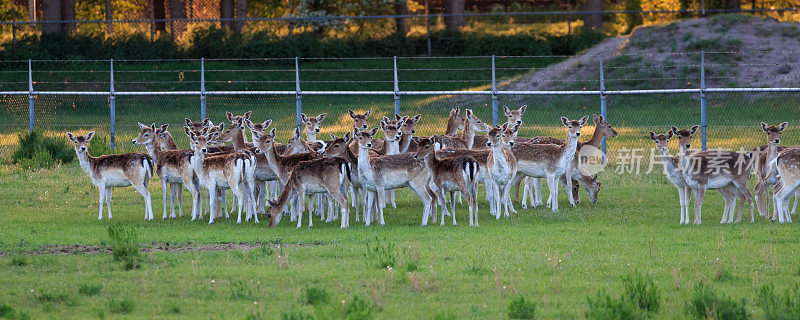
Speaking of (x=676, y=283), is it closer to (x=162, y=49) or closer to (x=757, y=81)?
(x=757, y=81)

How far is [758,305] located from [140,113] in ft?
96.7

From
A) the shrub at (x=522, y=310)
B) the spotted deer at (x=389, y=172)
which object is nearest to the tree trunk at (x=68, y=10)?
the spotted deer at (x=389, y=172)

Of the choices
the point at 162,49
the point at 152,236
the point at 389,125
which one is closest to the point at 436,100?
the point at 162,49

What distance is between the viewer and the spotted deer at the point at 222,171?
57.4 ft

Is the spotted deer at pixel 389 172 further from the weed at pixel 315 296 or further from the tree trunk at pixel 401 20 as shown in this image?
the tree trunk at pixel 401 20

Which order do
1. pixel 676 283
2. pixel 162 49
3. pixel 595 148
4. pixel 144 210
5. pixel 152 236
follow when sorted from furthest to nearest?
pixel 162 49 < pixel 595 148 < pixel 144 210 < pixel 152 236 < pixel 676 283

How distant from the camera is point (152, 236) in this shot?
1554 cm

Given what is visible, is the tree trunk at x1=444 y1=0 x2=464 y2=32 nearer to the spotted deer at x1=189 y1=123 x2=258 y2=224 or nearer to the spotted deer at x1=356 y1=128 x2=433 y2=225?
the spotted deer at x1=189 y1=123 x2=258 y2=224

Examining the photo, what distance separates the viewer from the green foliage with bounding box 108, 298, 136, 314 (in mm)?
10320

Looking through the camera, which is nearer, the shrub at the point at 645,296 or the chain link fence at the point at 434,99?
the shrub at the point at 645,296

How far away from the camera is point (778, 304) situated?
9.92 metres

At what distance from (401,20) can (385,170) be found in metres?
29.4

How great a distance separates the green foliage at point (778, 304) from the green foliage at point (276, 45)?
33.1m

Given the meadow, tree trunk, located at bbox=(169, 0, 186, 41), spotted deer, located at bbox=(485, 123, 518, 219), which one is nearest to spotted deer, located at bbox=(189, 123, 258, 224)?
the meadow
